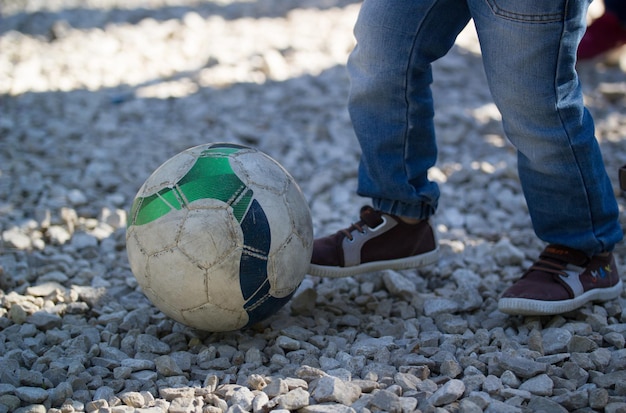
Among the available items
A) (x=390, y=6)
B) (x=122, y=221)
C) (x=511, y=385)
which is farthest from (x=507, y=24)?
(x=122, y=221)

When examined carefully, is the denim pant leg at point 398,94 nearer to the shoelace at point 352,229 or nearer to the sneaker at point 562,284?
the shoelace at point 352,229

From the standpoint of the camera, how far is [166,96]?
527cm

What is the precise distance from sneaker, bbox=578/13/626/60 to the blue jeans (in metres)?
3.42

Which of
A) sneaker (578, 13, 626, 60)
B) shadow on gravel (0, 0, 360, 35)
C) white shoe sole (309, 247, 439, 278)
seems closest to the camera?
white shoe sole (309, 247, 439, 278)

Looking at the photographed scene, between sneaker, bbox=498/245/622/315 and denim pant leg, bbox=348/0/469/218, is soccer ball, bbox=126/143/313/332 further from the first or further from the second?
sneaker, bbox=498/245/622/315

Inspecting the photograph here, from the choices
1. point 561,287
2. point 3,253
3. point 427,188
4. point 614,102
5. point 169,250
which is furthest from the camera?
point 614,102

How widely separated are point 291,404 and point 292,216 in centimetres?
64

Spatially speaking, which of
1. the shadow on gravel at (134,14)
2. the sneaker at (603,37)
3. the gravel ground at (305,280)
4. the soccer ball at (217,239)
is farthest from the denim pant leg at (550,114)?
the shadow on gravel at (134,14)

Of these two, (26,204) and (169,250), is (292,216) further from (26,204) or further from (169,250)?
(26,204)

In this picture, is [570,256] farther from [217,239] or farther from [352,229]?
[217,239]

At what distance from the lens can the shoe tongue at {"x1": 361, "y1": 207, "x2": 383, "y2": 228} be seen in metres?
2.90

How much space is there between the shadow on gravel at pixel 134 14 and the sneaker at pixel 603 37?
2.53m

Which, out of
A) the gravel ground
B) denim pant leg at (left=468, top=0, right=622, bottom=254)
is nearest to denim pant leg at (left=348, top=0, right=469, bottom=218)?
→ denim pant leg at (left=468, top=0, right=622, bottom=254)

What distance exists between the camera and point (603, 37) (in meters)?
5.73
